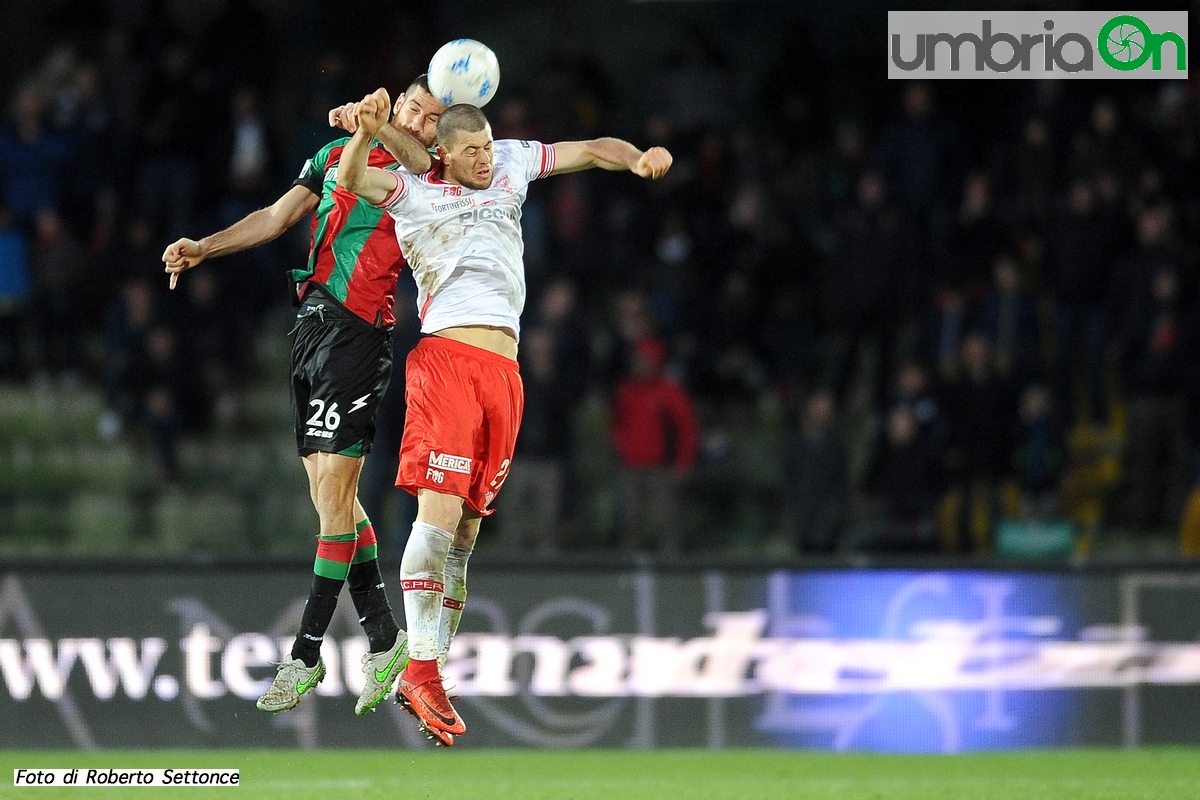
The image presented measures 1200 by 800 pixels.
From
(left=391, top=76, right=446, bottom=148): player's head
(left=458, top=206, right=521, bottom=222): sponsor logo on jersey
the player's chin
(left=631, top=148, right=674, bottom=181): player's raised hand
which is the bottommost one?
(left=458, top=206, right=521, bottom=222): sponsor logo on jersey

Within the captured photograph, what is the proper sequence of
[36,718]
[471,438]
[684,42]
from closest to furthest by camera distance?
[471,438]
[36,718]
[684,42]

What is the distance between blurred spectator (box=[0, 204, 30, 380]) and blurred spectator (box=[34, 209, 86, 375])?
0.12 meters

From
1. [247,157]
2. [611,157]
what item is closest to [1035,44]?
[611,157]

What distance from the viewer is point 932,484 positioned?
13.2 meters

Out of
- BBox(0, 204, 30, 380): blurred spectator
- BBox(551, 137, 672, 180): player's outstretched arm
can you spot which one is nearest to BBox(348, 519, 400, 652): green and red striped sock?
BBox(551, 137, 672, 180): player's outstretched arm

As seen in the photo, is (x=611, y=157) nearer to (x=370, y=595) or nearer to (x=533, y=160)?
(x=533, y=160)

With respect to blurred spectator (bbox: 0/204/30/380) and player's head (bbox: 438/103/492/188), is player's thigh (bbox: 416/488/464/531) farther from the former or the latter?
blurred spectator (bbox: 0/204/30/380)

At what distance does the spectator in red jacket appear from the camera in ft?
43.4

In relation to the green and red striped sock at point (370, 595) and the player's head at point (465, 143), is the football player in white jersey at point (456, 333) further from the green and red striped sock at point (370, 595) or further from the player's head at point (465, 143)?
the green and red striped sock at point (370, 595)

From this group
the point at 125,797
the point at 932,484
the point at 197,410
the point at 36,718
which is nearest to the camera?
the point at 125,797

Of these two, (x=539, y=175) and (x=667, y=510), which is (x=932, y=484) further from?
(x=539, y=175)

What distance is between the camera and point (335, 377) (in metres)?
6.97

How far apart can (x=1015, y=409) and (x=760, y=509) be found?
225cm

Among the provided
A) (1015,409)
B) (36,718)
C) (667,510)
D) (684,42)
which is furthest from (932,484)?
(36,718)
